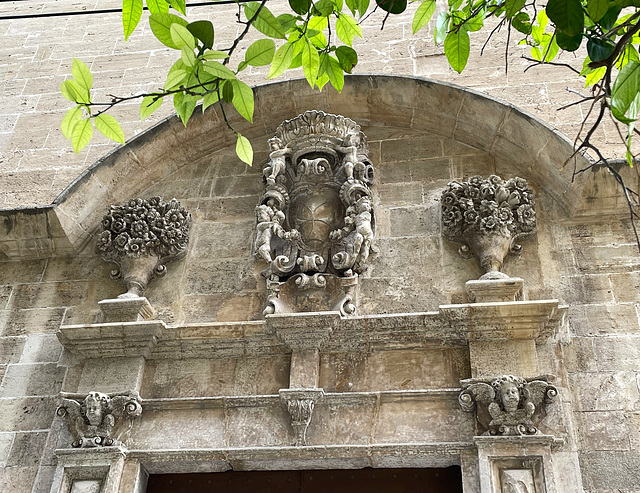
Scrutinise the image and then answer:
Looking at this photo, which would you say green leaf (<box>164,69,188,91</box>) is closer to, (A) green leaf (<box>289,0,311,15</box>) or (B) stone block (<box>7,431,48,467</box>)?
(A) green leaf (<box>289,0,311,15</box>)

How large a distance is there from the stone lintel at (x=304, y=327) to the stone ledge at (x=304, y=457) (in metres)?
0.56

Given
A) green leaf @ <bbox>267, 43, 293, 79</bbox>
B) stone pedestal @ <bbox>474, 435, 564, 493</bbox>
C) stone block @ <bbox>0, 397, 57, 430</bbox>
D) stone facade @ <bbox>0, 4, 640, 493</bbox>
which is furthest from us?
stone block @ <bbox>0, 397, 57, 430</bbox>

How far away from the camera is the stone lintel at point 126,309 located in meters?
4.27

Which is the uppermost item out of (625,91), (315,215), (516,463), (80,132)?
(315,215)

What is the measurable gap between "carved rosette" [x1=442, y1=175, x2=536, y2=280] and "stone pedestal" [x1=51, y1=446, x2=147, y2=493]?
6.64ft

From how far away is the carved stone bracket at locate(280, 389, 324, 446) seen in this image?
3758mm

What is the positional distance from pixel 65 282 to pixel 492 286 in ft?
8.22

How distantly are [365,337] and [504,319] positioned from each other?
704 millimetres

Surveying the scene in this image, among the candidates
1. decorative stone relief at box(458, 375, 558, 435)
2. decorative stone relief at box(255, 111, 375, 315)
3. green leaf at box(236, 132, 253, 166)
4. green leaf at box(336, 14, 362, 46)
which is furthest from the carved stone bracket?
green leaf at box(336, 14, 362, 46)

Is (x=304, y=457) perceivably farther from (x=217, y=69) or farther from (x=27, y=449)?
(x=217, y=69)

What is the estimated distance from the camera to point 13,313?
15.0ft

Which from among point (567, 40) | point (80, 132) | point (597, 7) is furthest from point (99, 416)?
point (597, 7)

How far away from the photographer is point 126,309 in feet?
14.1

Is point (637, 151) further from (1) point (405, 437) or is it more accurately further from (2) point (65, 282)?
(2) point (65, 282)
